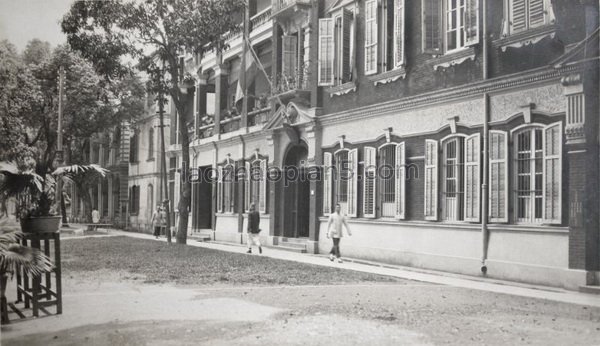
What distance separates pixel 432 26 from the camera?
13.0 m

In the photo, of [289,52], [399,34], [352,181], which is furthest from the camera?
[289,52]

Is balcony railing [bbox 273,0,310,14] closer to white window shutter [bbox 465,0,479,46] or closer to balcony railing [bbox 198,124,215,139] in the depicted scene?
balcony railing [bbox 198,124,215,139]

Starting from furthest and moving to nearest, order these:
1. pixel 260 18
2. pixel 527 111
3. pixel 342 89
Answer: pixel 260 18, pixel 342 89, pixel 527 111

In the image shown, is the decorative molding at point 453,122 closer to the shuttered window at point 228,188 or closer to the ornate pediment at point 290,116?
the ornate pediment at point 290,116

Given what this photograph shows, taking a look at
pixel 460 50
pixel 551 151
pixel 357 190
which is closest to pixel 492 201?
pixel 551 151

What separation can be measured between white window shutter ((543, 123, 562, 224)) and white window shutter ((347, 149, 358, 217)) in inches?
248

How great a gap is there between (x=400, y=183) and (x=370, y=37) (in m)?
3.66

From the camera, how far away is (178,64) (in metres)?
18.2

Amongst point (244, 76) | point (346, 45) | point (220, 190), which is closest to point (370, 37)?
point (346, 45)

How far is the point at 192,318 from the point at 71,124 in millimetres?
2643

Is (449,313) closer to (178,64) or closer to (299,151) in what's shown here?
(299,151)

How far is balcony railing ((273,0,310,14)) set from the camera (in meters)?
18.1

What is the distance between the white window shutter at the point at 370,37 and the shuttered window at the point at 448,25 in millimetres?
2029

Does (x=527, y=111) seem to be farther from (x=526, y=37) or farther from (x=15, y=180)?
(x=15, y=180)
